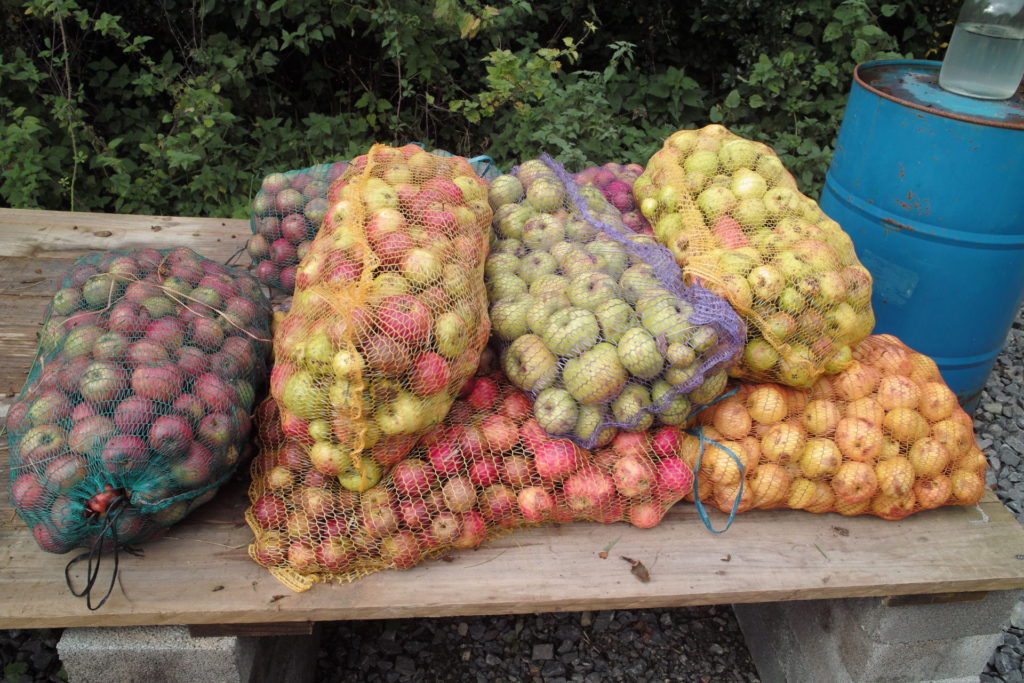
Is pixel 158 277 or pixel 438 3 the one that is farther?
pixel 438 3

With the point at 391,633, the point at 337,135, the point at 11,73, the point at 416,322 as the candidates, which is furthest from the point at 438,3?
the point at 391,633

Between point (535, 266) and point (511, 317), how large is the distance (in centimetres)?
25

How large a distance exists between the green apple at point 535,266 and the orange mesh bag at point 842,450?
0.69 meters

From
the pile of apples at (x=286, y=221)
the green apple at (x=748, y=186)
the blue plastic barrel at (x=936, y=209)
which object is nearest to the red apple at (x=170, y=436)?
the pile of apples at (x=286, y=221)

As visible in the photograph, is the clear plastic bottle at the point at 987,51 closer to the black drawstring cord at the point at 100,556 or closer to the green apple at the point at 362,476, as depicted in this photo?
the green apple at the point at 362,476

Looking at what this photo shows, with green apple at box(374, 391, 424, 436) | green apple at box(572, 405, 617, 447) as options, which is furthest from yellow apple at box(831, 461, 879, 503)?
green apple at box(374, 391, 424, 436)

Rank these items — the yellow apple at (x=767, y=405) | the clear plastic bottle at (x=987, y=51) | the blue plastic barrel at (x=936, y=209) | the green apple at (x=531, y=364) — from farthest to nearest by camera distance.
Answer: the clear plastic bottle at (x=987, y=51)
the blue plastic barrel at (x=936, y=209)
the yellow apple at (x=767, y=405)
the green apple at (x=531, y=364)

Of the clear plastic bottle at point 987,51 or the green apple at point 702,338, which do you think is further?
the clear plastic bottle at point 987,51

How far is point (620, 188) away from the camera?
10.0 ft

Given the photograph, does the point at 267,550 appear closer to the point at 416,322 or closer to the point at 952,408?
the point at 416,322

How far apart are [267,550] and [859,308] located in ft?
6.29

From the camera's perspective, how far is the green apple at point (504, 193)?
2721mm

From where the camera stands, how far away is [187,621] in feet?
6.10

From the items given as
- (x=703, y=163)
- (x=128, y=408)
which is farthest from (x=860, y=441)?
Result: (x=128, y=408)
